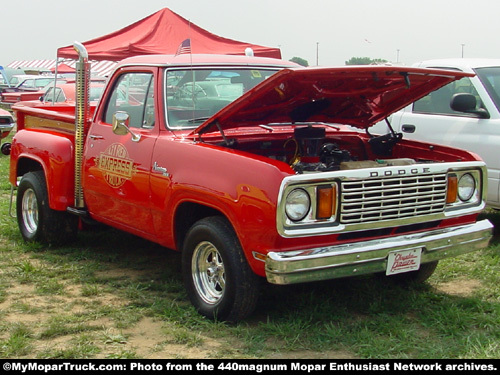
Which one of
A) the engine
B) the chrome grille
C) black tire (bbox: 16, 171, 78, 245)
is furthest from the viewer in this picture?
black tire (bbox: 16, 171, 78, 245)

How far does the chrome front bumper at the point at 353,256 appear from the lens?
3707 mm

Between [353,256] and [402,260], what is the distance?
1.38 feet

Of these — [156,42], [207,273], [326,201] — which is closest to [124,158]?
[207,273]

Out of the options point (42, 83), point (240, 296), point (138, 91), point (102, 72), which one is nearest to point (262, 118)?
point (138, 91)

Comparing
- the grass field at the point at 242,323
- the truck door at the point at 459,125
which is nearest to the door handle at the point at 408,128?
the truck door at the point at 459,125

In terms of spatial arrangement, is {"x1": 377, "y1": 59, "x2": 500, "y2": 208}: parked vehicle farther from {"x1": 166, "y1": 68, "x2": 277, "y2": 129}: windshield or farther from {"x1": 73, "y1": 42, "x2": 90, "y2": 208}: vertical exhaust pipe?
{"x1": 73, "y1": 42, "x2": 90, "y2": 208}: vertical exhaust pipe

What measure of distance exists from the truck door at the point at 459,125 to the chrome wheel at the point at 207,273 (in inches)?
123

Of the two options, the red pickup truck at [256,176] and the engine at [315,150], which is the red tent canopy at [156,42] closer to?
the red pickup truck at [256,176]

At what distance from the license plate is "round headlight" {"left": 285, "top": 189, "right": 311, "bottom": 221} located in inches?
24.2

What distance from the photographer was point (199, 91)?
16.8 feet

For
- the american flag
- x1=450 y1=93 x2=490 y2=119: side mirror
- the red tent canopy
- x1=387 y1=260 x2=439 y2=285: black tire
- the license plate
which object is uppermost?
the red tent canopy

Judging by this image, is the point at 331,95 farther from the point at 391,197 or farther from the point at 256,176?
the point at 256,176

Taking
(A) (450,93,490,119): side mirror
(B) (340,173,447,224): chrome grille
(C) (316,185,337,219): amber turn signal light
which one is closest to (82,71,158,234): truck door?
(C) (316,185,337,219): amber turn signal light

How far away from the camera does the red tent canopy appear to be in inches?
563
